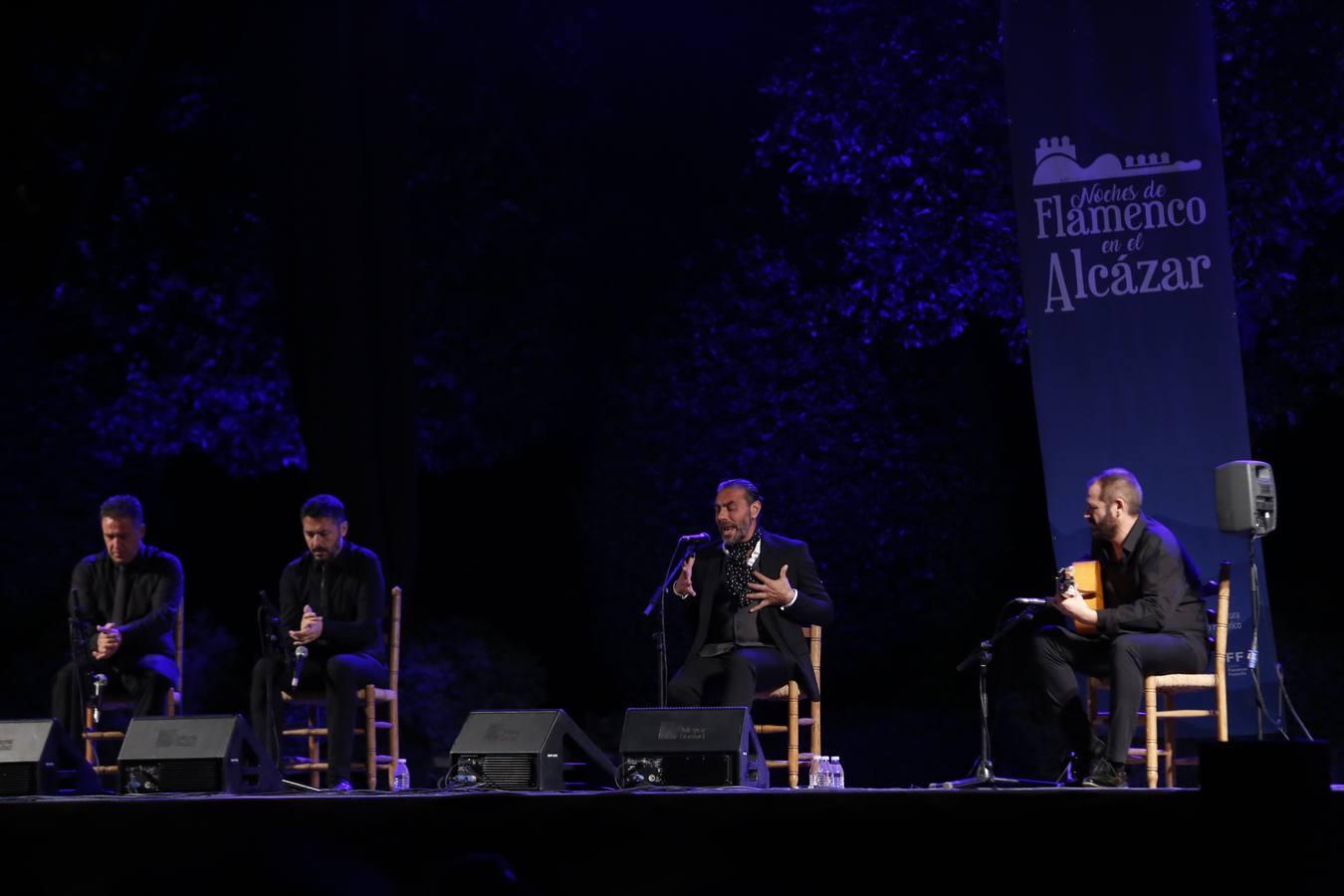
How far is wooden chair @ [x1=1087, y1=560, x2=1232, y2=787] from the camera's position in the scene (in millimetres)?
5062

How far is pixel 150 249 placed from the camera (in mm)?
7586

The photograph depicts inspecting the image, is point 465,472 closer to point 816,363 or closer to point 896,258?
point 816,363

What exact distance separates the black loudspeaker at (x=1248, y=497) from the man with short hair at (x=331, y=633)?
3.03 m

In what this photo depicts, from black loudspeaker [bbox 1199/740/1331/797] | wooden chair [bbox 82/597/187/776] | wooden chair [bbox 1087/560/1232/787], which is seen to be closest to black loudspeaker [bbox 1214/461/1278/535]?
wooden chair [bbox 1087/560/1232/787]

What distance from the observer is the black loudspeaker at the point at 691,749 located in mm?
4469

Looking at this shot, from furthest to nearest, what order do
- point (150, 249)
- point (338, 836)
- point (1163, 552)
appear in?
point (150, 249) → point (1163, 552) → point (338, 836)

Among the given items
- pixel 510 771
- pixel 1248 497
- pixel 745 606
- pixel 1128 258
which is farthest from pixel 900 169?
pixel 510 771

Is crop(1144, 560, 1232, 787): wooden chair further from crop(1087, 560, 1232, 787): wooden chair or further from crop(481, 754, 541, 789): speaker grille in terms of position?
crop(481, 754, 541, 789): speaker grille

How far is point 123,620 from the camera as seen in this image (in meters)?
6.11

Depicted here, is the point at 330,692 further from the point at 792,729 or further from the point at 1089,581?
the point at 1089,581

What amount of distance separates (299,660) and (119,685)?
0.84 m

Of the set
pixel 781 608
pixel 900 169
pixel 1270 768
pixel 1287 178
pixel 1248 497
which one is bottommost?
pixel 1270 768

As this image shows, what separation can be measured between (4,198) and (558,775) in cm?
472

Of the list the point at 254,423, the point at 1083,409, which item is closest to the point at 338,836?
the point at 1083,409
